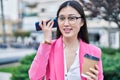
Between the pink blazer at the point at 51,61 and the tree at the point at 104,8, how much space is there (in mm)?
8009

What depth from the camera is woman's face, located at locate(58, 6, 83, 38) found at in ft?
6.16

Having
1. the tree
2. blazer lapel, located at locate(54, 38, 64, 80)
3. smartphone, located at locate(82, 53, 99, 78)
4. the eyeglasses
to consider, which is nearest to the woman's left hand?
smartphone, located at locate(82, 53, 99, 78)

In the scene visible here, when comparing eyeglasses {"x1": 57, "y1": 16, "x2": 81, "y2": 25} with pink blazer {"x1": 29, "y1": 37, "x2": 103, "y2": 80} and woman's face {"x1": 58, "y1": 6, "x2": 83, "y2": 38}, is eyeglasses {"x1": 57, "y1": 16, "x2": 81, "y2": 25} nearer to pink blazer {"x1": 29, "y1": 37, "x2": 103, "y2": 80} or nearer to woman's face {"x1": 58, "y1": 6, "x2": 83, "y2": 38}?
woman's face {"x1": 58, "y1": 6, "x2": 83, "y2": 38}

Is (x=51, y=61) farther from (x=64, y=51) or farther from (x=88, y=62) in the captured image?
(x=88, y=62)

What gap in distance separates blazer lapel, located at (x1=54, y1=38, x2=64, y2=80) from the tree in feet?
26.3

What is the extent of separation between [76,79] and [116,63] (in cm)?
431

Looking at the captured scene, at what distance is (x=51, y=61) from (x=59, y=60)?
54 mm

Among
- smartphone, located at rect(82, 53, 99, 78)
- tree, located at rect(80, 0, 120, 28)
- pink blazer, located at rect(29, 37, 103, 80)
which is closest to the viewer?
smartphone, located at rect(82, 53, 99, 78)

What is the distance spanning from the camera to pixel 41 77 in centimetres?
191

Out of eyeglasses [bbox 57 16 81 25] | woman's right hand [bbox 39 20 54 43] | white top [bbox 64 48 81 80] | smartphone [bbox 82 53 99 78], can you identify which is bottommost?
white top [bbox 64 48 81 80]

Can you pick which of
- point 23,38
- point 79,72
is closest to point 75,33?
point 79,72

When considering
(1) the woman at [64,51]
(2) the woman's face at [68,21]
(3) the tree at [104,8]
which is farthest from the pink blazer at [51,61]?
(3) the tree at [104,8]

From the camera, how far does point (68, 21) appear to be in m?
1.87

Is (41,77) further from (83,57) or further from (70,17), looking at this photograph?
(70,17)
